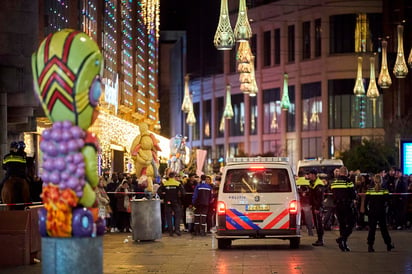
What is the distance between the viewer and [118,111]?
4644cm

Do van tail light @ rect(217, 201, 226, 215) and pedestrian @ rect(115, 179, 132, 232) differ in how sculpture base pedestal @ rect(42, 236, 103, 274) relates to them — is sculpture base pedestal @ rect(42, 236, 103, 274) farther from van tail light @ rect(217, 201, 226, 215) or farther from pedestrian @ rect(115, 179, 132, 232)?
pedestrian @ rect(115, 179, 132, 232)

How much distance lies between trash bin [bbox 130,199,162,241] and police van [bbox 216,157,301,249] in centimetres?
303

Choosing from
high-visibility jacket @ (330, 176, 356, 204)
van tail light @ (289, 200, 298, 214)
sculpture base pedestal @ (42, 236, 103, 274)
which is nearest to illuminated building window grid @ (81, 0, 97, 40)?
van tail light @ (289, 200, 298, 214)

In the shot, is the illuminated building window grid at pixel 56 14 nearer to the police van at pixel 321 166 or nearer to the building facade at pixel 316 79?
the police van at pixel 321 166

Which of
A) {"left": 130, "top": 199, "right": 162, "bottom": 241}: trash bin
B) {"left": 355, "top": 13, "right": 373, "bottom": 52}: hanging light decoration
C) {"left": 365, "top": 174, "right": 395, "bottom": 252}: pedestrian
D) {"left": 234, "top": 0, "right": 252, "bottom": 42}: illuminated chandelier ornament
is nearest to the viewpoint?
{"left": 365, "top": 174, "right": 395, "bottom": 252}: pedestrian

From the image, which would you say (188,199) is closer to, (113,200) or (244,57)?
(113,200)

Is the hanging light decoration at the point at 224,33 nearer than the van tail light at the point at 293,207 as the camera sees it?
No

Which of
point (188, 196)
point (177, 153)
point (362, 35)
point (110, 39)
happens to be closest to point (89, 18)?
point (110, 39)

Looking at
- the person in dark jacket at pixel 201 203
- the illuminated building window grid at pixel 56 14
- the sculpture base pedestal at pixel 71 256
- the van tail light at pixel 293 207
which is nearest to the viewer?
the sculpture base pedestal at pixel 71 256

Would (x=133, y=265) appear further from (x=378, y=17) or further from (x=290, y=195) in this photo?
(x=378, y=17)

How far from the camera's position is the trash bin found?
2525 cm

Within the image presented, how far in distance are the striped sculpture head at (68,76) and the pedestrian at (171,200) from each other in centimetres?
1734

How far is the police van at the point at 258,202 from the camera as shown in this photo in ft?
72.6

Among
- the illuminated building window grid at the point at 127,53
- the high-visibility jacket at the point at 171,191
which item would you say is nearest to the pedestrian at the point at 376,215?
the high-visibility jacket at the point at 171,191
